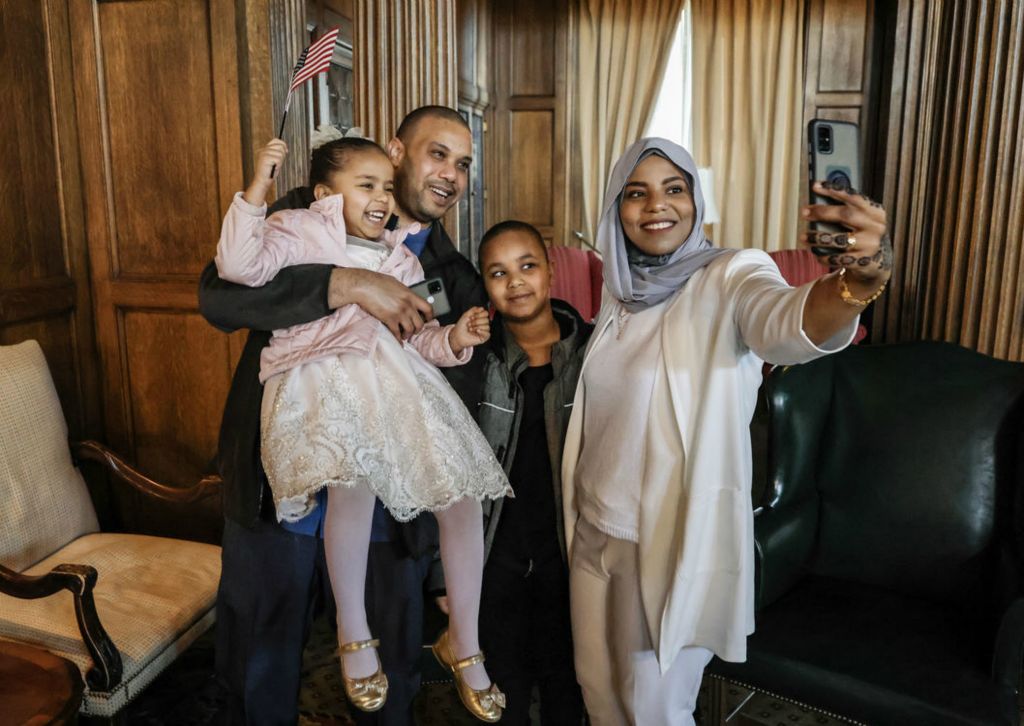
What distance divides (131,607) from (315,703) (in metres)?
0.61

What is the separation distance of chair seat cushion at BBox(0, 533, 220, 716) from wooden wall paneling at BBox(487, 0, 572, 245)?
13.7ft

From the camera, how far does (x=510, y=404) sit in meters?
1.66

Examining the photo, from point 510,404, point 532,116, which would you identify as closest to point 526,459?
point 510,404

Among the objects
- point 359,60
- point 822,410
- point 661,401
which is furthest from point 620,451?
point 359,60

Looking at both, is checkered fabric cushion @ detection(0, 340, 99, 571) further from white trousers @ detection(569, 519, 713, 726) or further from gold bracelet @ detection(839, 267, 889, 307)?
gold bracelet @ detection(839, 267, 889, 307)

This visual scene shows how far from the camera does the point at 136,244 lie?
2467 mm

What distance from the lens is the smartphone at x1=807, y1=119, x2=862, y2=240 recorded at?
1.15m

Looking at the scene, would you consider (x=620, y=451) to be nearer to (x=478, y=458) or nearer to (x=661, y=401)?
(x=661, y=401)

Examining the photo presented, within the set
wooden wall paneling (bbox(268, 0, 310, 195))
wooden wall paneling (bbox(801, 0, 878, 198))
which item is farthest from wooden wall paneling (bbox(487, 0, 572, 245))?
wooden wall paneling (bbox(268, 0, 310, 195))

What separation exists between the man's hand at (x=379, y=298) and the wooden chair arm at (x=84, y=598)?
0.95m

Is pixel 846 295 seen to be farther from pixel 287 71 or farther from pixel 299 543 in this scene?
pixel 287 71

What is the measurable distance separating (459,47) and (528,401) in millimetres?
4091

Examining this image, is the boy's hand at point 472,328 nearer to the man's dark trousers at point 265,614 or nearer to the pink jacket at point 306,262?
the pink jacket at point 306,262

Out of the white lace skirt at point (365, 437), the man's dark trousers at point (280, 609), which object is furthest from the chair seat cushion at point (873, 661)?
the white lace skirt at point (365, 437)
